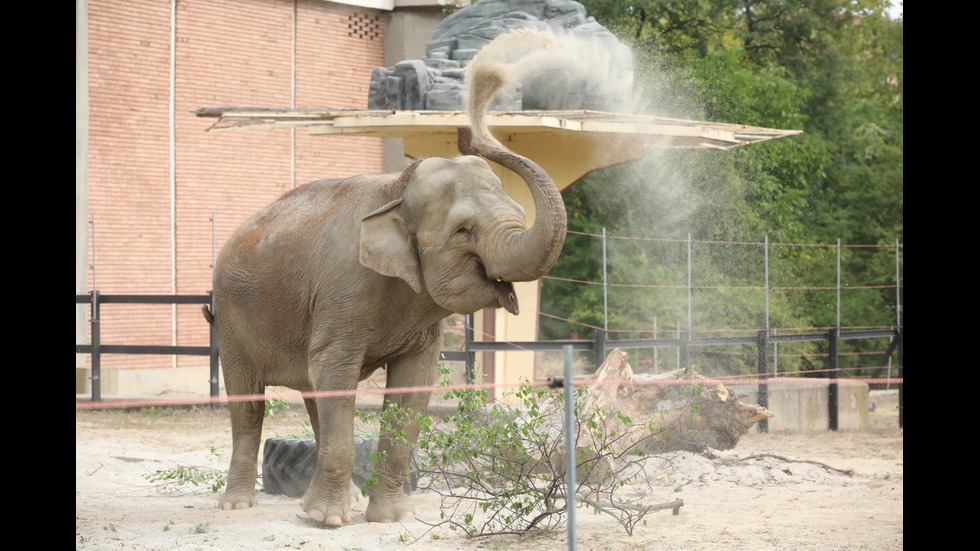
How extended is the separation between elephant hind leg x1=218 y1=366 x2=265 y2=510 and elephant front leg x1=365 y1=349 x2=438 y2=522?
41.6 inches

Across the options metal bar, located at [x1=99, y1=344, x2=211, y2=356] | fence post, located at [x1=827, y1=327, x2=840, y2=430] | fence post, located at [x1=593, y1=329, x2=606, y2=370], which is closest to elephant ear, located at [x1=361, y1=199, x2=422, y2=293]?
fence post, located at [x1=593, y1=329, x2=606, y2=370]

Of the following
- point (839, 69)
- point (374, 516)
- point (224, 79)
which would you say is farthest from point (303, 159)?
point (374, 516)

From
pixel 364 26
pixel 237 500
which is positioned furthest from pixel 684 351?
pixel 364 26

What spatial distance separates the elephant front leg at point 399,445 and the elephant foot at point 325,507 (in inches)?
12.6

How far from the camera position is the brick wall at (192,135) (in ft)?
54.4

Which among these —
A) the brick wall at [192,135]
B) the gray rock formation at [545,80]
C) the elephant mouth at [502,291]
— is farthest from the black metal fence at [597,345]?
the elephant mouth at [502,291]

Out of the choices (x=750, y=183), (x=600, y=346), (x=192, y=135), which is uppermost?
(x=192, y=135)

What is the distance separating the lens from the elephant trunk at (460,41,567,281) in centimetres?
568

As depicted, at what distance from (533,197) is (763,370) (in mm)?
7468

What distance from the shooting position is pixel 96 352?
48.2 ft

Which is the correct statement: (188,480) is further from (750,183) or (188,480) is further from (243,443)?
(750,183)

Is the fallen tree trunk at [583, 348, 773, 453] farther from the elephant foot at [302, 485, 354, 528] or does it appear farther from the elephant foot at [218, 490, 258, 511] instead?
the elephant foot at [302, 485, 354, 528]

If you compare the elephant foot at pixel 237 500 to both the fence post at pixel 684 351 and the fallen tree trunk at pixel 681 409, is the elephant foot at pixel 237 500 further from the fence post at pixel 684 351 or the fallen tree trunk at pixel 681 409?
the fence post at pixel 684 351
